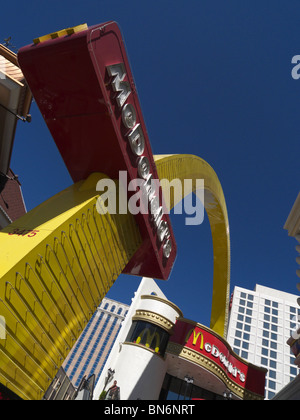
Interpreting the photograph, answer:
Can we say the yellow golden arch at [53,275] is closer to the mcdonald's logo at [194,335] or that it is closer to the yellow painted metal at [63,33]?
the yellow painted metal at [63,33]

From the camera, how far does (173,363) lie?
18016 millimetres

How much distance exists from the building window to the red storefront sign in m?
0.71

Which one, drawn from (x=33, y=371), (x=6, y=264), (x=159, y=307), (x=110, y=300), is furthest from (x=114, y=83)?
(x=110, y=300)

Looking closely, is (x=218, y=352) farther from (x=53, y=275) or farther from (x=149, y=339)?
(x=53, y=275)

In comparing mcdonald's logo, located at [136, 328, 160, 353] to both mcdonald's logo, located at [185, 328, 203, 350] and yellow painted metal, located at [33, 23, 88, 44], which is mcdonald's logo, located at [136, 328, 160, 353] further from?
yellow painted metal, located at [33, 23, 88, 44]

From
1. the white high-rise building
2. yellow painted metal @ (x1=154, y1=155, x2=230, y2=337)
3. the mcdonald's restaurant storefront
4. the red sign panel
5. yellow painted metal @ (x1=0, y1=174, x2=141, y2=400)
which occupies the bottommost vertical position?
yellow painted metal @ (x1=0, y1=174, x2=141, y2=400)

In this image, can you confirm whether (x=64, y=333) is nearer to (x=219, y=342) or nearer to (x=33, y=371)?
(x=33, y=371)

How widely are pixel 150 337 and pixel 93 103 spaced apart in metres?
16.8

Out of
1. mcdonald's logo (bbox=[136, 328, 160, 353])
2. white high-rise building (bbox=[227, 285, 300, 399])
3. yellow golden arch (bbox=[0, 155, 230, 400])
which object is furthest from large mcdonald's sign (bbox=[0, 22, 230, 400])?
white high-rise building (bbox=[227, 285, 300, 399])

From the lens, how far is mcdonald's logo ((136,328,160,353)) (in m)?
17.7

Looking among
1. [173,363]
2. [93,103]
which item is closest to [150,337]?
[173,363]
